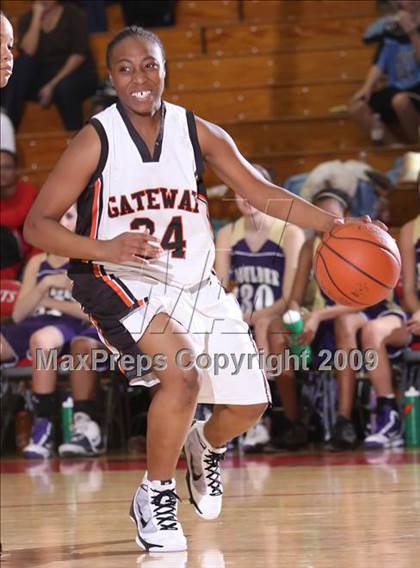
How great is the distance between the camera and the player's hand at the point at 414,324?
665 centimetres

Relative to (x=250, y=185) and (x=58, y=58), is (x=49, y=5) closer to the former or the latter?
(x=58, y=58)

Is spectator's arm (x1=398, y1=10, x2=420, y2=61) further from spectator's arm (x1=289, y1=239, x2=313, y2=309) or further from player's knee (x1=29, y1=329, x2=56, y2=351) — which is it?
player's knee (x1=29, y1=329, x2=56, y2=351)

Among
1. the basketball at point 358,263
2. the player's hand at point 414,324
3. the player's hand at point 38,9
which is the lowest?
the player's hand at point 414,324

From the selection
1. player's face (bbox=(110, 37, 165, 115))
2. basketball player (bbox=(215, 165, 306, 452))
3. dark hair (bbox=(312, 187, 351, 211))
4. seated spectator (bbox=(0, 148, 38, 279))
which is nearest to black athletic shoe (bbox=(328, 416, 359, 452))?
basketball player (bbox=(215, 165, 306, 452))

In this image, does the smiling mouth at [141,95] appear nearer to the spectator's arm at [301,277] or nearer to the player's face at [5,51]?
the player's face at [5,51]

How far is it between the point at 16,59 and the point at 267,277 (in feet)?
14.2

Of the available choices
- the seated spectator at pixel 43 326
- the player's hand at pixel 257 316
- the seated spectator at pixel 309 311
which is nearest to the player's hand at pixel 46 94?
the seated spectator at pixel 43 326

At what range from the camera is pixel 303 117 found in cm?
957

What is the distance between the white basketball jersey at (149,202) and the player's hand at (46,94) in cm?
627

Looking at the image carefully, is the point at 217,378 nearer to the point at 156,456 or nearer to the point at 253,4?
the point at 156,456

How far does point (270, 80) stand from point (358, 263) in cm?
643

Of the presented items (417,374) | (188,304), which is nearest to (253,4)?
(417,374)

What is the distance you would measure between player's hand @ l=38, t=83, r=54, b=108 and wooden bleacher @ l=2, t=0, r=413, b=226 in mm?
267

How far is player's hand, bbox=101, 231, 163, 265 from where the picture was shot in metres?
3.65
